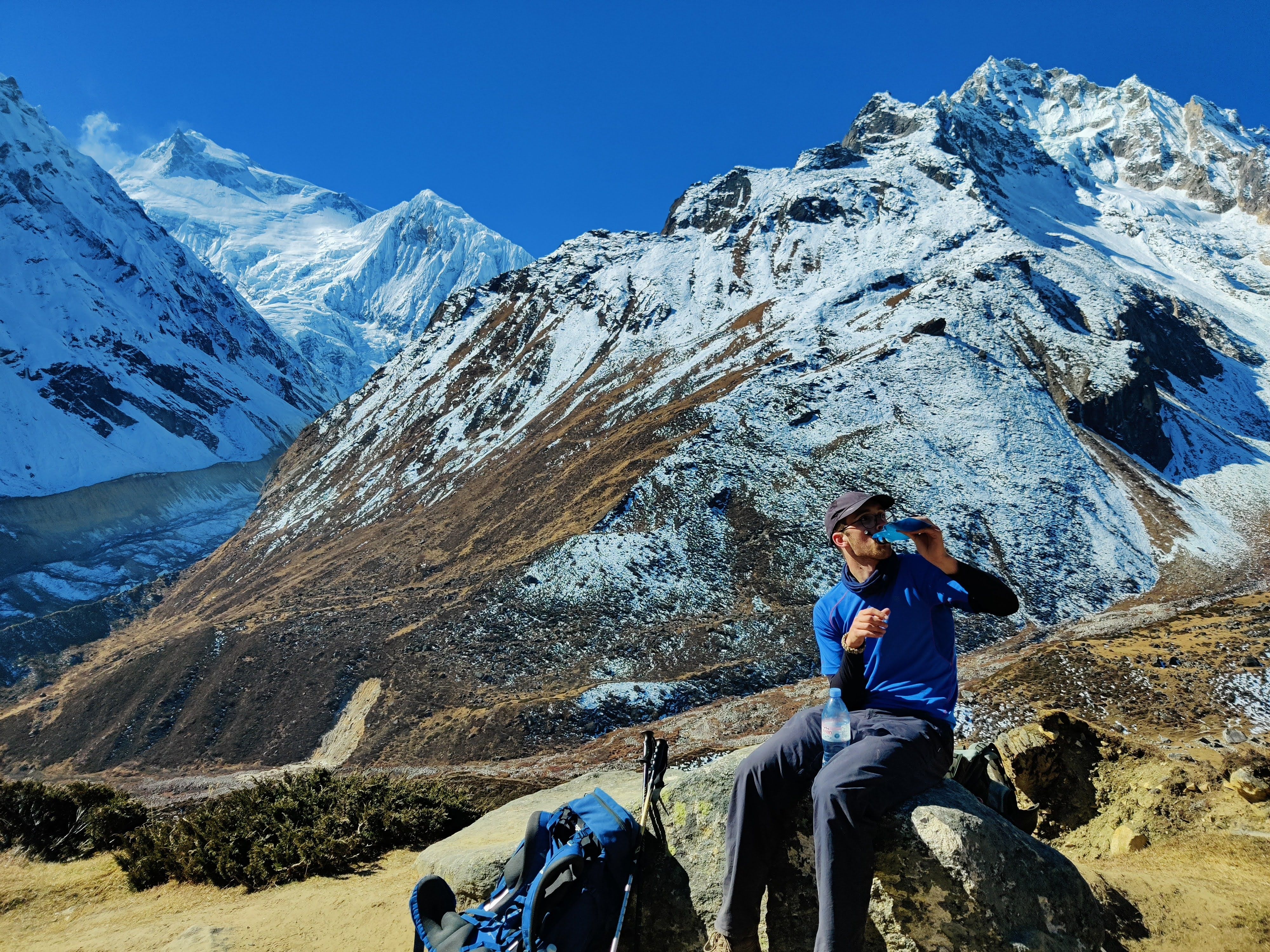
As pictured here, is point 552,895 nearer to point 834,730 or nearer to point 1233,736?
point 834,730

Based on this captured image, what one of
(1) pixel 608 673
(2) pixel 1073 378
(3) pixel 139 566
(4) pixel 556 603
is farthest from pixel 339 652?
(3) pixel 139 566

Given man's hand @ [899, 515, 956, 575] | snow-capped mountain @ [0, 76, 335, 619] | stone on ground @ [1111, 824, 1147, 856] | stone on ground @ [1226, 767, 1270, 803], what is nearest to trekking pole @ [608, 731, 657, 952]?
man's hand @ [899, 515, 956, 575]

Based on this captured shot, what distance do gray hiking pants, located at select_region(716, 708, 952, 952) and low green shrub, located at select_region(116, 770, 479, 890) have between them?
216 inches

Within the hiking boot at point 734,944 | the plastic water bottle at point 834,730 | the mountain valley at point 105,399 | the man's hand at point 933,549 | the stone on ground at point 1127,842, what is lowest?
the stone on ground at point 1127,842

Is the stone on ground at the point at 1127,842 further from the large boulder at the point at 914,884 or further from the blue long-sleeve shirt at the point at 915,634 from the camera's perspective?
the blue long-sleeve shirt at the point at 915,634

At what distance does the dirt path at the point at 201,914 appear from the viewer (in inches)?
218

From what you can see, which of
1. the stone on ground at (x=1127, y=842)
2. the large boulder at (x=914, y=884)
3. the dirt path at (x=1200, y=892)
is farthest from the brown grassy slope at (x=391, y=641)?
the large boulder at (x=914, y=884)

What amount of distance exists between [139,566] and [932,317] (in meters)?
90.5

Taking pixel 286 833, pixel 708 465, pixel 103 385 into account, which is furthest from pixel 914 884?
pixel 103 385

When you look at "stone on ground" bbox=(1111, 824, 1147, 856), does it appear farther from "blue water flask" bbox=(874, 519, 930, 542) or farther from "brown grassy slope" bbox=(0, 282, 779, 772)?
"brown grassy slope" bbox=(0, 282, 779, 772)

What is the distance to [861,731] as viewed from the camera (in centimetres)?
393

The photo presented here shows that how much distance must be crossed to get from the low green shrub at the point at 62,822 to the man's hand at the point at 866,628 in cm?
955

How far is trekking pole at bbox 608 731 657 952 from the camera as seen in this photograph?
3.95m

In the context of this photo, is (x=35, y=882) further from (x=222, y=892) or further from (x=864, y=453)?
(x=864, y=453)
